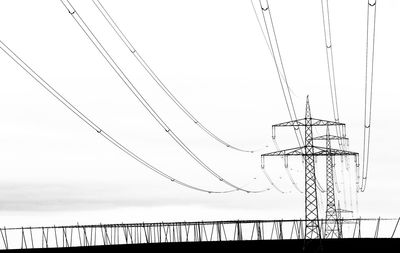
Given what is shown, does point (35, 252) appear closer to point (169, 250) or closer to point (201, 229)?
point (169, 250)

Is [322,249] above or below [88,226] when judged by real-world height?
below

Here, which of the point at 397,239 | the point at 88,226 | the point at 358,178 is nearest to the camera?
the point at 397,239

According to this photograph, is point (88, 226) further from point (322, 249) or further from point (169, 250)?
point (322, 249)

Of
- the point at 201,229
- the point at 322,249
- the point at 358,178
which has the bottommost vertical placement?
the point at 322,249

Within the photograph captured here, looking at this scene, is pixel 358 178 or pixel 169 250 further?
pixel 358 178

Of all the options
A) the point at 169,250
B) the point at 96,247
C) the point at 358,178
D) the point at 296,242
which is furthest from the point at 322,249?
the point at 358,178

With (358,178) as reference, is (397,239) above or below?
below

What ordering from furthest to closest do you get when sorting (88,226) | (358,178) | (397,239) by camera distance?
(358,178) < (88,226) < (397,239)

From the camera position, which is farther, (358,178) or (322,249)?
(358,178)

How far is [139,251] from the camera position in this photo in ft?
144

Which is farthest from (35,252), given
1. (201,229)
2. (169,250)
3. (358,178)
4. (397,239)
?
(358,178)

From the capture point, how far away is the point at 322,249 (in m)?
42.2

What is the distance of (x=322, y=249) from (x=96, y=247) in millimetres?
9483

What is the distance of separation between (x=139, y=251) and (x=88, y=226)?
702 cm
